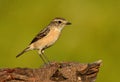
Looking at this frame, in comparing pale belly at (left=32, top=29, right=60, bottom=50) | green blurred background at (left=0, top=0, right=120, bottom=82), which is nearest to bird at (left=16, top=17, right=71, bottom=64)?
pale belly at (left=32, top=29, right=60, bottom=50)

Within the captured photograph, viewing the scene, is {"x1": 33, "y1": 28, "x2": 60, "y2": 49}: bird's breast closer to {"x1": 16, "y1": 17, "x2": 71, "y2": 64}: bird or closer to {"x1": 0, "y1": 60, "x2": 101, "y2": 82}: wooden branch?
{"x1": 16, "y1": 17, "x2": 71, "y2": 64}: bird

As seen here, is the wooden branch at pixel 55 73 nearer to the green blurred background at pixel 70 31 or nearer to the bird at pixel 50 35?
the bird at pixel 50 35

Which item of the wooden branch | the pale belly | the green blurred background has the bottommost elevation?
the wooden branch

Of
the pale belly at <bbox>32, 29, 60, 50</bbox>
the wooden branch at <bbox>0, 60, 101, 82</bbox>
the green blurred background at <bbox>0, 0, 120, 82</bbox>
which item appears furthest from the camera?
the green blurred background at <bbox>0, 0, 120, 82</bbox>

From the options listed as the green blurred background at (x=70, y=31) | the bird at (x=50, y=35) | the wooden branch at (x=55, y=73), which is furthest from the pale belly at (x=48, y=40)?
the green blurred background at (x=70, y=31)

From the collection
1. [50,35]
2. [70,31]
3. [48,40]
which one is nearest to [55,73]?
[48,40]

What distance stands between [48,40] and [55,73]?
4232mm

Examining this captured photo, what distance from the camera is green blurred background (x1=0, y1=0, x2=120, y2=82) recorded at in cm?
2712

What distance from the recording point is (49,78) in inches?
664

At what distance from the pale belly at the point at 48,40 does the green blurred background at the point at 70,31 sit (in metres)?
4.73

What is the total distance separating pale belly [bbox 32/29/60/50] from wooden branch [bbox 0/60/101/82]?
3375 mm

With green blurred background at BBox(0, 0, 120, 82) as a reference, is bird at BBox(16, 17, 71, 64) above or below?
below

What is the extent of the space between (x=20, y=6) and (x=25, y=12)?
0.82m

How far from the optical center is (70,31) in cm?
2859
